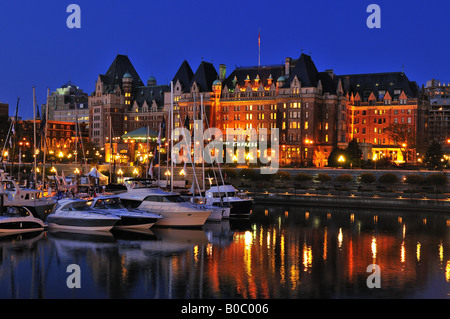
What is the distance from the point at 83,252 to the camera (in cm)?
4381

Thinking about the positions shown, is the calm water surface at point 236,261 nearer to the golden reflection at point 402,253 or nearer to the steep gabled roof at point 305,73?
the golden reflection at point 402,253

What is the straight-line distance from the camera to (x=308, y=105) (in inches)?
5113

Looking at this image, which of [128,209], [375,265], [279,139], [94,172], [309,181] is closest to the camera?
[375,265]

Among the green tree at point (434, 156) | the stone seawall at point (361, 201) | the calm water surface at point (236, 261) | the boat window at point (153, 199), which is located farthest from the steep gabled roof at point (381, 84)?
the boat window at point (153, 199)

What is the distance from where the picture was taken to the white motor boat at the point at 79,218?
166ft

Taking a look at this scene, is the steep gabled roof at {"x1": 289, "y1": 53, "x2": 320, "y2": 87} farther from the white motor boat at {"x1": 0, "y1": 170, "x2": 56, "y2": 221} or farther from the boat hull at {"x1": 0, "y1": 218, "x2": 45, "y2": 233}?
the boat hull at {"x1": 0, "y1": 218, "x2": 45, "y2": 233}

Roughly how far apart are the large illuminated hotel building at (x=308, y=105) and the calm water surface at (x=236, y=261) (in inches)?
2772

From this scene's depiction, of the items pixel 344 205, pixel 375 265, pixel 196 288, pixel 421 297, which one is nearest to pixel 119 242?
pixel 196 288

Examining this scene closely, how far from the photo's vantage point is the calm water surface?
33.7 meters

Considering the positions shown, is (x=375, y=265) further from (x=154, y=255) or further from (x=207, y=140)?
(x=207, y=140)

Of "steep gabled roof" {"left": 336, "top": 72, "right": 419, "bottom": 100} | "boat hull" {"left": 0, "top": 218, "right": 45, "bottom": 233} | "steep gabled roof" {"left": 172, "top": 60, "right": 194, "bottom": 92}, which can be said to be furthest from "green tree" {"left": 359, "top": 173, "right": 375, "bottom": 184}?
"steep gabled roof" {"left": 172, "top": 60, "right": 194, "bottom": 92}

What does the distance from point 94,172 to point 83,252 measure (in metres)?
34.8

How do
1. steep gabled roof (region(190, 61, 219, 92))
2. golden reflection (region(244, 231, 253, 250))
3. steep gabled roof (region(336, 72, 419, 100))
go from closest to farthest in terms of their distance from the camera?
golden reflection (region(244, 231, 253, 250))
steep gabled roof (region(336, 72, 419, 100))
steep gabled roof (region(190, 61, 219, 92))

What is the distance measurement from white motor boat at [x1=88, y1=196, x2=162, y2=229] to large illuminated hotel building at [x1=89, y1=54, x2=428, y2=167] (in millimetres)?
76270
